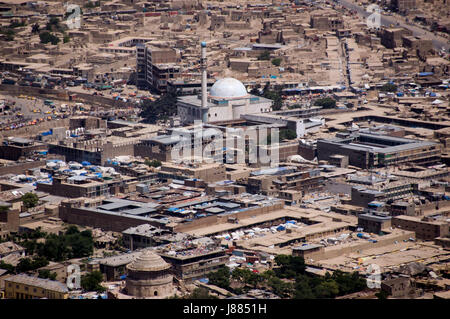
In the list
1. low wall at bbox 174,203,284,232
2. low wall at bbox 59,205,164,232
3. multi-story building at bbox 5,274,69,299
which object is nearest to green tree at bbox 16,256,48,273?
multi-story building at bbox 5,274,69,299

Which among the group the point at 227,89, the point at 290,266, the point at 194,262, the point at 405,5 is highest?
the point at 405,5

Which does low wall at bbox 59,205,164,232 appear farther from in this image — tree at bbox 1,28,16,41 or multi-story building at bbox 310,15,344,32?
multi-story building at bbox 310,15,344,32

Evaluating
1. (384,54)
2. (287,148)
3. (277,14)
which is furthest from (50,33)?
(287,148)

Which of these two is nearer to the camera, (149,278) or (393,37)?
(149,278)

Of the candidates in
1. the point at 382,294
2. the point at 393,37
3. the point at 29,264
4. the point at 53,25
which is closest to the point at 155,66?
the point at 393,37

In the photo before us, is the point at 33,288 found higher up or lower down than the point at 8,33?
lower down

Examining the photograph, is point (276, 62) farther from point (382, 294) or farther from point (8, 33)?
point (382, 294)

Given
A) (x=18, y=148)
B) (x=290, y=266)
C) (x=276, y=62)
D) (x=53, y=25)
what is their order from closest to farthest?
(x=290, y=266), (x=18, y=148), (x=276, y=62), (x=53, y=25)
